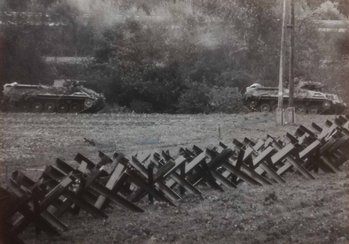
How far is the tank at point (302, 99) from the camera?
91.7 feet

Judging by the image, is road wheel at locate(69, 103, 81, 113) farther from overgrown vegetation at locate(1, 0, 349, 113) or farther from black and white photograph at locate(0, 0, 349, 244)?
overgrown vegetation at locate(1, 0, 349, 113)

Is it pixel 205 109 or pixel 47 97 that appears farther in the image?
pixel 205 109

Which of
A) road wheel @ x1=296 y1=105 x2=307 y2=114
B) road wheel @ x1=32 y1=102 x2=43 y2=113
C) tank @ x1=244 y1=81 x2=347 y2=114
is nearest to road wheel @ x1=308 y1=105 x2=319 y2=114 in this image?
tank @ x1=244 y1=81 x2=347 y2=114

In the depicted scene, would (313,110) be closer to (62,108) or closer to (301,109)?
(301,109)

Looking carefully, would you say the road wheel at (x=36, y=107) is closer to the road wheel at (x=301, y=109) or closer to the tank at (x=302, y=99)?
the tank at (x=302, y=99)

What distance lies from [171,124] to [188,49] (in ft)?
37.3

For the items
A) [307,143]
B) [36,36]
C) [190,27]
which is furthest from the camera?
[190,27]

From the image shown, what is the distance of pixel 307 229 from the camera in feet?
21.2

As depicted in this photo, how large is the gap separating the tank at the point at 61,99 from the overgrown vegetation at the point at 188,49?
2.18 feet

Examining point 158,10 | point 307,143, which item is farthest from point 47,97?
point 307,143

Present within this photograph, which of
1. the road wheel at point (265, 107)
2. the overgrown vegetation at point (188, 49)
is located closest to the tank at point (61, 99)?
the overgrown vegetation at point (188, 49)

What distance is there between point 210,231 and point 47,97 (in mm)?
18238

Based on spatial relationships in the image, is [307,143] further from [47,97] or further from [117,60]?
[117,60]

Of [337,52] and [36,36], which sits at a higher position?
[36,36]
